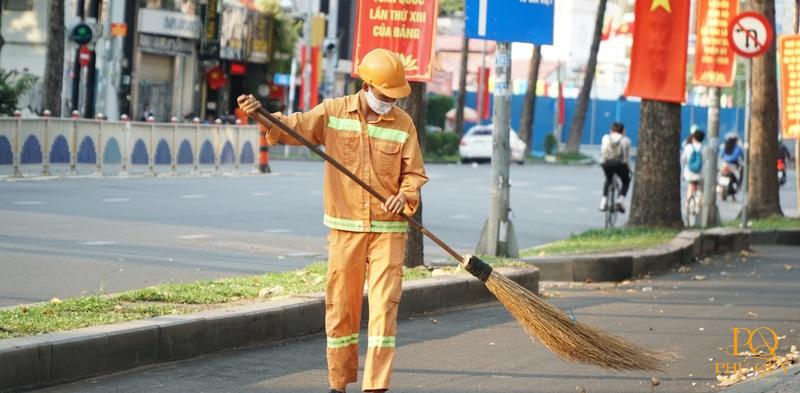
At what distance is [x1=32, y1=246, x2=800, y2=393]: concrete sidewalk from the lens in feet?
27.3

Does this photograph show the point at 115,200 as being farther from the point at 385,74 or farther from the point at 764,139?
the point at 385,74

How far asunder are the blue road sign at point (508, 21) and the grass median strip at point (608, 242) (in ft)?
9.44

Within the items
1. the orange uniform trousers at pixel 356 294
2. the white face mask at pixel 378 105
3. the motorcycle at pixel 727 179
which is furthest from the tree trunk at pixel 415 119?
the motorcycle at pixel 727 179

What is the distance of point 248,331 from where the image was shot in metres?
9.55

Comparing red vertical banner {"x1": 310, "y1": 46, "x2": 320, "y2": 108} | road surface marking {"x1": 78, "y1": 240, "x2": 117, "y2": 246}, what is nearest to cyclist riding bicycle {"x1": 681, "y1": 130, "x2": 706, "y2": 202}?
road surface marking {"x1": 78, "y1": 240, "x2": 117, "y2": 246}

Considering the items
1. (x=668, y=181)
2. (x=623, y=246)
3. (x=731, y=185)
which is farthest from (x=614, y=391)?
(x=731, y=185)

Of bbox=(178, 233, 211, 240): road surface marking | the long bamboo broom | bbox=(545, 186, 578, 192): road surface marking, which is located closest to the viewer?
the long bamboo broom

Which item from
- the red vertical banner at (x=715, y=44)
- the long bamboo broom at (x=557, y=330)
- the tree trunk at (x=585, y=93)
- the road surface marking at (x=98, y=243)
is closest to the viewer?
the long bamboo broom at (x=557, y=330)

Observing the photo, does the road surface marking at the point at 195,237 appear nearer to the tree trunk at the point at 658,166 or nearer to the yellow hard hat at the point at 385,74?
the tree trunk at the point at 658,166

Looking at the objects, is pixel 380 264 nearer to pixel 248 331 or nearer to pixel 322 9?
pixel 248 331

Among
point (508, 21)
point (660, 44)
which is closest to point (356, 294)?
point (508, 21)

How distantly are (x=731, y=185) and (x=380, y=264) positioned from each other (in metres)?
30.3

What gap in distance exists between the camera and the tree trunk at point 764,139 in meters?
26.9

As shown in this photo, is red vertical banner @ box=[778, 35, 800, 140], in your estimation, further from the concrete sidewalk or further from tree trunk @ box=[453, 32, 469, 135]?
tree trunk @ box=[453, 32, 469, 135]
